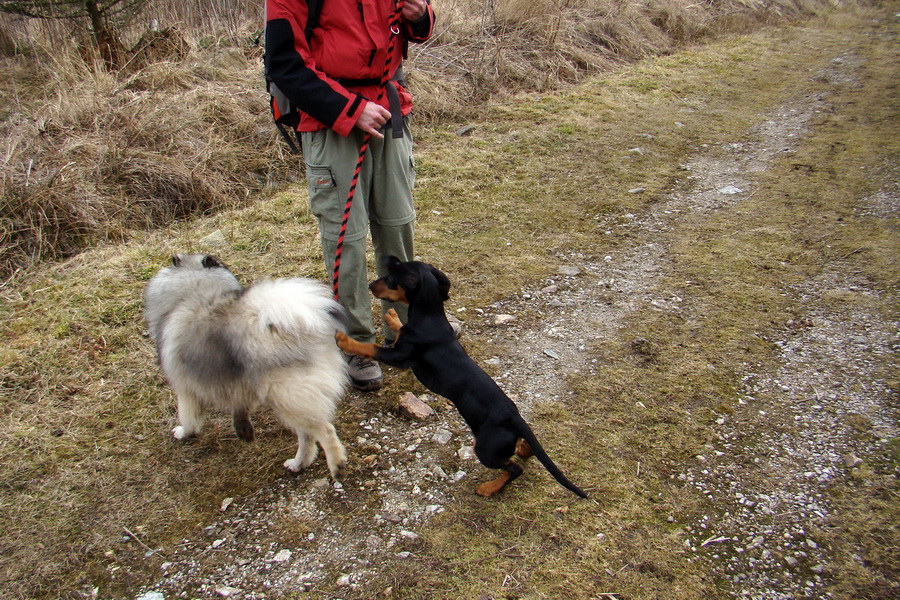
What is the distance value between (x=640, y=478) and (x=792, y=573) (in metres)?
0.66

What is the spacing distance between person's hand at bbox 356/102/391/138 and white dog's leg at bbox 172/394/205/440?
1.53m

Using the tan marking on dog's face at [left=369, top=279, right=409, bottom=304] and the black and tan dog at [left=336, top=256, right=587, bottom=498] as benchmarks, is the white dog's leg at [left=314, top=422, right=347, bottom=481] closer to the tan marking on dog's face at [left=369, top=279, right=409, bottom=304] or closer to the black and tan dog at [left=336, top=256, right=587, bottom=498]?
the black and tan dog at [left=336, top=256, right=587, bottom=498]

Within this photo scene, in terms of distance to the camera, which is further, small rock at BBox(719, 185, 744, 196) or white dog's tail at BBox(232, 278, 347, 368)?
small rock at BBox(719, 185, 744, 196)

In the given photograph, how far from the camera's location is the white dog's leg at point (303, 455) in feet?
8.69

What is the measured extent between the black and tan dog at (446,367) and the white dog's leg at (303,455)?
1.59ft

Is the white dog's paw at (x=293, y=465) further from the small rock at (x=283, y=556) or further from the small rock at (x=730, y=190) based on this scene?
the small rock at (x=730, y=190)

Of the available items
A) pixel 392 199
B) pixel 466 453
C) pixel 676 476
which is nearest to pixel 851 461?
pixel 676 476

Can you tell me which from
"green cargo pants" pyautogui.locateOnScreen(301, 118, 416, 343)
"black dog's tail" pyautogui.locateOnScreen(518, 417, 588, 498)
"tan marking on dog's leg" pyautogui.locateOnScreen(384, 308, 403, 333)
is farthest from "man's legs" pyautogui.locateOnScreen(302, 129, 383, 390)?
"black dog's tail" pyautogui.locateOnScreen(518, 417, 588, 498)

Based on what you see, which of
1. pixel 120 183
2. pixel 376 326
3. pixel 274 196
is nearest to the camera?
pixel 376 326

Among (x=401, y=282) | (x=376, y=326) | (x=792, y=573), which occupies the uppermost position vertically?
(x=401, y=282)

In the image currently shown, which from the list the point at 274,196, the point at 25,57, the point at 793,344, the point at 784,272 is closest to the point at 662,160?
the point at 784,272

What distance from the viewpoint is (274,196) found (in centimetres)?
560

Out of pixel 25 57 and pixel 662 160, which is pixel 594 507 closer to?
pixel 662 160

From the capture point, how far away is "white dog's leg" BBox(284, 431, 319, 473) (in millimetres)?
2648
